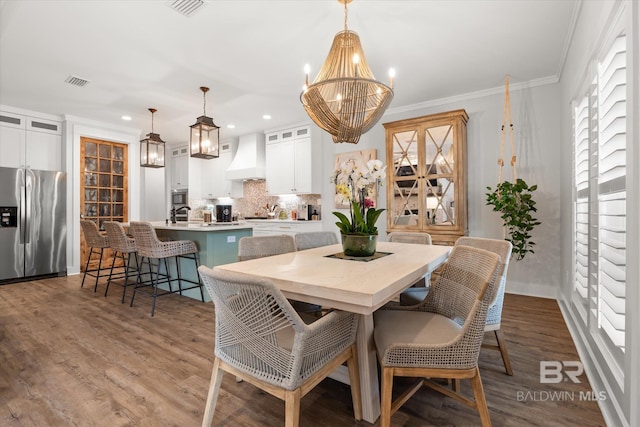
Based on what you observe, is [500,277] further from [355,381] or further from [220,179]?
[220,179]

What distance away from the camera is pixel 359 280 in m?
1.36

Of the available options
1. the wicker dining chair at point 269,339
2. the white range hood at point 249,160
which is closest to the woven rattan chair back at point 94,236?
the white range hood at point 249,160

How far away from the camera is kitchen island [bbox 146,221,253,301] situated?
3639 millimetres

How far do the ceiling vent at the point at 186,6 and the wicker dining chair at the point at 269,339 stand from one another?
7.06 ft

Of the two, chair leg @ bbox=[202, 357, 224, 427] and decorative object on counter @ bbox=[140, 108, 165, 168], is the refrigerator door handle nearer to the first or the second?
decorative object on counter @ bbox=[140, 108, 165, 168]

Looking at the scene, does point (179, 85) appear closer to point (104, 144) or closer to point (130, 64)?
point (130, 64)

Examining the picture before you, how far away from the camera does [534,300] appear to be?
11.8ft

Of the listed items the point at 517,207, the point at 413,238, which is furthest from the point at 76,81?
the point at 517,207

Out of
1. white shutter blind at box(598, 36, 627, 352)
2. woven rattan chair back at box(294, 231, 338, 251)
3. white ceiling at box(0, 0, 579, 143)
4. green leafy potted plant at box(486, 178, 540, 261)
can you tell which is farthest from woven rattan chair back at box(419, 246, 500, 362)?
green leafy potted plant at box(486, 178, 540, 261)

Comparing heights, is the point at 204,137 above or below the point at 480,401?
above

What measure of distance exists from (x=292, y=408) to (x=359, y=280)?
21.2 inches

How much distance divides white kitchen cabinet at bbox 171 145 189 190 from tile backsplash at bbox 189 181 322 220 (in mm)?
490

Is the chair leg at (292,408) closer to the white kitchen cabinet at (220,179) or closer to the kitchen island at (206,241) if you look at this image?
the kitchen island at (206,241)

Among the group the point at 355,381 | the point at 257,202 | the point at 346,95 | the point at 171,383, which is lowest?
the point at 171,383
